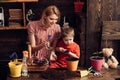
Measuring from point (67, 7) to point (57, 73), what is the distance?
2.05 meters

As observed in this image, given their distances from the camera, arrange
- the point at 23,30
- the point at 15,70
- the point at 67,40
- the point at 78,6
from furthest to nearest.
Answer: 1. the point at 23,30
2. the point at 78,6
3. the point at 67,40
4. the point at 15,70


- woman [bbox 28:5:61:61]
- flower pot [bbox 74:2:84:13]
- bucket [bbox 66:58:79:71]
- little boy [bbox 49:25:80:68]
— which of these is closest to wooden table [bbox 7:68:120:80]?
bucket [bbox 66:58:79:71]

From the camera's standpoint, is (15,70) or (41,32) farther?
(41,32)

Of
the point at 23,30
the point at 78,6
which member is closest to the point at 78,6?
the point at 78,6

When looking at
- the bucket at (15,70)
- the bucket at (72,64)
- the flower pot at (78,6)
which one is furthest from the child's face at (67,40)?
the flower pot at (78,6)

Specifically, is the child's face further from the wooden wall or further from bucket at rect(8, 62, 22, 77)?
the wooden wall

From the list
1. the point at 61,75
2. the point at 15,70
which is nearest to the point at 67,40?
the point at 61,75

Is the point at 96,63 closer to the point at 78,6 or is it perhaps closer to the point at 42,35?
the point at 42,35

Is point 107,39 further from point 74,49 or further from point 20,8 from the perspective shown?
point 20,8

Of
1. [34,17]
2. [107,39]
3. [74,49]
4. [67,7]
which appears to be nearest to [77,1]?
[67,7]

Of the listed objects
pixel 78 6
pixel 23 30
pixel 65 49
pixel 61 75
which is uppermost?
pixel 78 6

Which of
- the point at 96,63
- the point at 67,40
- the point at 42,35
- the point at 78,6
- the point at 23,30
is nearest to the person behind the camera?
the point at 96,63

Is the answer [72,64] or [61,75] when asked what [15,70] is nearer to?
[61,75]

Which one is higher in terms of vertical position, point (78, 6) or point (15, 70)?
point (78, 6)
